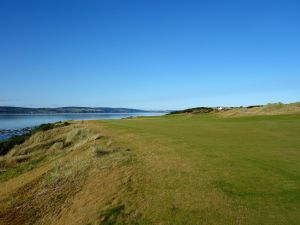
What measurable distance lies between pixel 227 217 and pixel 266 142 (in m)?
10.2

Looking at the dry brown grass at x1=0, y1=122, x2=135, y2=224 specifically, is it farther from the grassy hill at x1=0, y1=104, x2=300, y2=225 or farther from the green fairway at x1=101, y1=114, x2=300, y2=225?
the green fairway at x1=101, y1=114, x2=300, y2=225

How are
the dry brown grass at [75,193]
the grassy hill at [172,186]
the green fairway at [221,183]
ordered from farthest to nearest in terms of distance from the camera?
the dry brown grass at [75,193], the grassy hill at [172,186], the green fairway at [221,183]

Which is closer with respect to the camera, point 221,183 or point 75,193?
point 221,183

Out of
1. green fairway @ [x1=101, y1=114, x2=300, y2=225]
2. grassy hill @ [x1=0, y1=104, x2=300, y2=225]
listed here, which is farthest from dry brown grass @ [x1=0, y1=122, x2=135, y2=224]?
green fairway @ [x1=101, y1=114, x2=300, y2=225]

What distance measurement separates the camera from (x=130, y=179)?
39.5 ft

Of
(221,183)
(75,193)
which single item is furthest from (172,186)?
(75,193)

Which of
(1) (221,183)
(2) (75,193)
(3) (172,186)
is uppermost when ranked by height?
(1) (221,183)

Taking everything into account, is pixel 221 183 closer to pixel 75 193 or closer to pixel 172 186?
pixel 172 186

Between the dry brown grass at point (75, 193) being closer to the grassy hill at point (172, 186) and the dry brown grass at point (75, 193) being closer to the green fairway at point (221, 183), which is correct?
the grassy hill at point (172, 186)

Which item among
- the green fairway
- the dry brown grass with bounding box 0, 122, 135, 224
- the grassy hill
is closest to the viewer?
the green fairway

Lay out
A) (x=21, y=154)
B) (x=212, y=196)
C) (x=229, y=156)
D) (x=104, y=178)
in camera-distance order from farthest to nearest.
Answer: (x=21, y=154) → (x=229, y=156) → (x=104, y=178) → (x=212, y=196)

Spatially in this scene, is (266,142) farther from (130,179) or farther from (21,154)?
(21,154)

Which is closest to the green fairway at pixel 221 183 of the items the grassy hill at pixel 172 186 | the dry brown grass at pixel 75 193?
the grassy hill at pixel 172 186

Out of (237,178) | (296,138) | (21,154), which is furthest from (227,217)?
(21,154)
